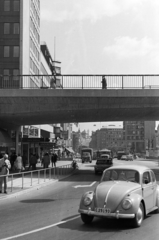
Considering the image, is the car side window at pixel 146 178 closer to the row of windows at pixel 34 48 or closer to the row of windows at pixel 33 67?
the row of windows at pixel 33 67

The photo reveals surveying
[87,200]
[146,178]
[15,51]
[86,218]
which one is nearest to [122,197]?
[87,200]

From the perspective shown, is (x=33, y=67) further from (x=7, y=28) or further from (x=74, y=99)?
(x=74, y=99)

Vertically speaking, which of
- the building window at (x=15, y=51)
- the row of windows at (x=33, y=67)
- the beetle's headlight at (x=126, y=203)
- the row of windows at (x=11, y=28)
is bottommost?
the beetle's headlight at (x=126, y=203)

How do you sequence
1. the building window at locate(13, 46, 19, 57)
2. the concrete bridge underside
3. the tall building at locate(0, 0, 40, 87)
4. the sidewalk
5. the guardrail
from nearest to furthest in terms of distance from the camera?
the sidewalk → the guardrail → the concrete bridge underside → the tall building at locate(0, 0, 40, 87) → the building window at locate(13, 46, 19, 57)

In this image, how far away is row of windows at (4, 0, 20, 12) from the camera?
51094 mm

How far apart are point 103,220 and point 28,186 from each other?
9.69 m

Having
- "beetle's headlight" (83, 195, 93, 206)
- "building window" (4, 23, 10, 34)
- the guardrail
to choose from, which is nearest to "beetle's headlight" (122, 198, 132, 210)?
"beetle's headlight" (83, 195, 93, 206)

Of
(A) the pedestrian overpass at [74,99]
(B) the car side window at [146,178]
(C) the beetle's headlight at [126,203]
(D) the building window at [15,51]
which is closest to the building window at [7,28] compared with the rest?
(D) the building window at [15,51]

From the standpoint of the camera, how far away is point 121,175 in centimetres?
1051

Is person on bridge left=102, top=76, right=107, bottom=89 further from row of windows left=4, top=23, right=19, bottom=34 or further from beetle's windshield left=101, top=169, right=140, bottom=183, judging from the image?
row of windows left=4, top=23, right=19, bottom=34

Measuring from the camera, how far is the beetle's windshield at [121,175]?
1030 cm

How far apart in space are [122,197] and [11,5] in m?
48.2

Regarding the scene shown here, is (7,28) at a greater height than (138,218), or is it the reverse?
(7,28)

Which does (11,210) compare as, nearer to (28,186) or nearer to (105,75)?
(28,186)
